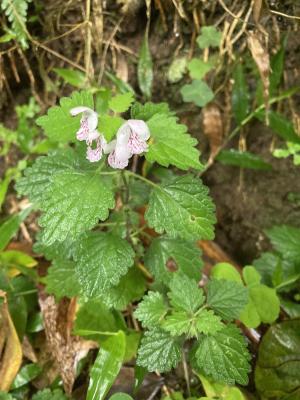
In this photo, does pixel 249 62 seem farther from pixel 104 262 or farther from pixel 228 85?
pixel 104 262

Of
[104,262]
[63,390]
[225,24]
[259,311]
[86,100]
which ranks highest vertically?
[86,100]

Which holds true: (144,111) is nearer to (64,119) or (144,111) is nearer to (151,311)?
(64,119)

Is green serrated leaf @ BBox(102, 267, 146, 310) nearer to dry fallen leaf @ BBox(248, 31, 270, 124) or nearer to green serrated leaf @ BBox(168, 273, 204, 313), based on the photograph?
green serrated leaf @ BBox(168, 273, 204, 313)

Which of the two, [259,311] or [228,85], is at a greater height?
[228,85]

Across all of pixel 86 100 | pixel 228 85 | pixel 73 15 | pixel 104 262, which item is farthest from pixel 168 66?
pixel 104 262

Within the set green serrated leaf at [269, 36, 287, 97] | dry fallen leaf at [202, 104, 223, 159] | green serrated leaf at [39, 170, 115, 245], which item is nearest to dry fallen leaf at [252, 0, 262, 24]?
green serrated leaf at [269, 36, 287, 97]

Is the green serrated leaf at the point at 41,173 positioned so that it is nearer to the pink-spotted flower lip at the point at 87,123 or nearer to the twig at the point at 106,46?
the pink-spotted flower lip at the point at 87,123

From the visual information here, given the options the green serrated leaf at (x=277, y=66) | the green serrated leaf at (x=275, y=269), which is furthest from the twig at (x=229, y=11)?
the green serrated leaf at (x=275, y=269)
